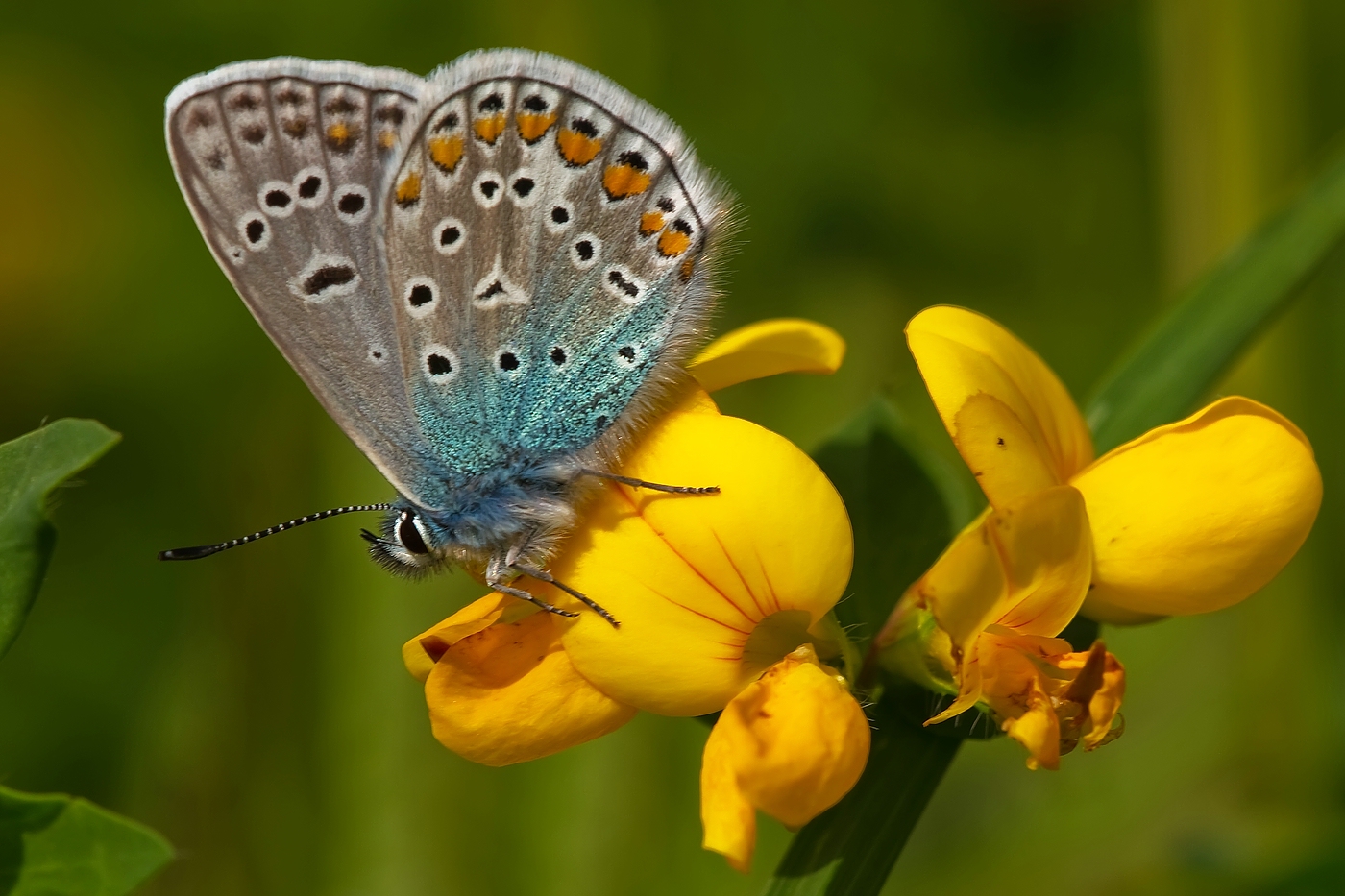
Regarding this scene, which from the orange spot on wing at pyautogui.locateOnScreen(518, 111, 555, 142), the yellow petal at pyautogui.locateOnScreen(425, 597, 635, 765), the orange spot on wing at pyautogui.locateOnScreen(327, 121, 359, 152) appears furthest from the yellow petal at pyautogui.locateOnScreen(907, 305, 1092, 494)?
the orange spot on wing at pyautogui.locateOnScreen(327, 121, 359, 152)

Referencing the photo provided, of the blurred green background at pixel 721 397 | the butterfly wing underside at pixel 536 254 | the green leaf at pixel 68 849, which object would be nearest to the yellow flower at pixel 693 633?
the butterfly wing underside at pixel 536 254

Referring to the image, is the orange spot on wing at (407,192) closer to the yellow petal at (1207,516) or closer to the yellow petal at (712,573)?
the yellow petal at (712,573)

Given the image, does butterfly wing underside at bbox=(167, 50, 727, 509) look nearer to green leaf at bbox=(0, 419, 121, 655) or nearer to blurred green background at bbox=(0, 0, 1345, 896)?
green leaf at bbox=(0, 419, 121, 655)

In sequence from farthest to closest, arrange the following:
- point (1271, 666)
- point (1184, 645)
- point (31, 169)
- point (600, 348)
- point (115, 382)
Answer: point (31, 169) → point (115, 382) → point (1184, 645) → point (1271, 666) → point (600, 348)

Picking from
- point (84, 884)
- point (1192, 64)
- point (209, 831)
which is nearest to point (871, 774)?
point (84, 884)

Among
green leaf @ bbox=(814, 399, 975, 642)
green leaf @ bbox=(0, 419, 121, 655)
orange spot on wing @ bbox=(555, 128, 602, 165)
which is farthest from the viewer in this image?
orange spot on wing @ bbox=(555, 128, 602, 165)

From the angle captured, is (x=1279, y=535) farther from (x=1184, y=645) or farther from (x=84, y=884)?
(x=1184, y=645)
